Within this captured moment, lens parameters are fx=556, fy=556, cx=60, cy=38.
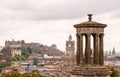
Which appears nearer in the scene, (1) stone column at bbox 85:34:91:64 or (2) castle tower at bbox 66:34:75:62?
(1) stone column at bbox 85:34:91:64

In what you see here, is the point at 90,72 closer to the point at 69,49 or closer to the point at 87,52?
the point at 87,52

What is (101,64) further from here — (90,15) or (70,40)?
(70,40)

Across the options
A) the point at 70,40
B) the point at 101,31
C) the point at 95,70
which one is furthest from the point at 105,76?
the point at 70,40

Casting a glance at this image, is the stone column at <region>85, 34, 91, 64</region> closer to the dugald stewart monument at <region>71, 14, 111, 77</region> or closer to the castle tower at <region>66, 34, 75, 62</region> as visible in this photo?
the dugald stewart monument at <region>71, 14, 111, 77</region>

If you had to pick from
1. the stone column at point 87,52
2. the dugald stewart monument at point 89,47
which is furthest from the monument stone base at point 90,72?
the stone column at point 87,52

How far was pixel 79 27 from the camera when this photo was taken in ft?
77.7

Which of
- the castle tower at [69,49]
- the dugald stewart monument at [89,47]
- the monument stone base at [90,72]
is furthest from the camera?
the castle tower at [69,49]

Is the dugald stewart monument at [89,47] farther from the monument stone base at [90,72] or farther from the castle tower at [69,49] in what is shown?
the castle tower at [69,49]

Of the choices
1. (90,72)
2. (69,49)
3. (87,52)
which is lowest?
(90,72)

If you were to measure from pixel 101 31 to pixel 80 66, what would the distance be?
5.83 feet

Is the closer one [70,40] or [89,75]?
[89,75]

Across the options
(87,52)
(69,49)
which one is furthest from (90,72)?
(69,49)

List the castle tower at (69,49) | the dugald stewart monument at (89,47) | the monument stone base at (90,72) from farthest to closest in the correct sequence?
the castle tower at (69,49)
the dugald stewart monument at (89,47)
the monument stone base at (90,72)

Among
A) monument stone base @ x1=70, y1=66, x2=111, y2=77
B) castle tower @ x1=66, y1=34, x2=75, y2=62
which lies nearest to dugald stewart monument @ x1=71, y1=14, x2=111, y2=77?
monument stone base @ x1=70, y1=66, x2=111, y2=77
